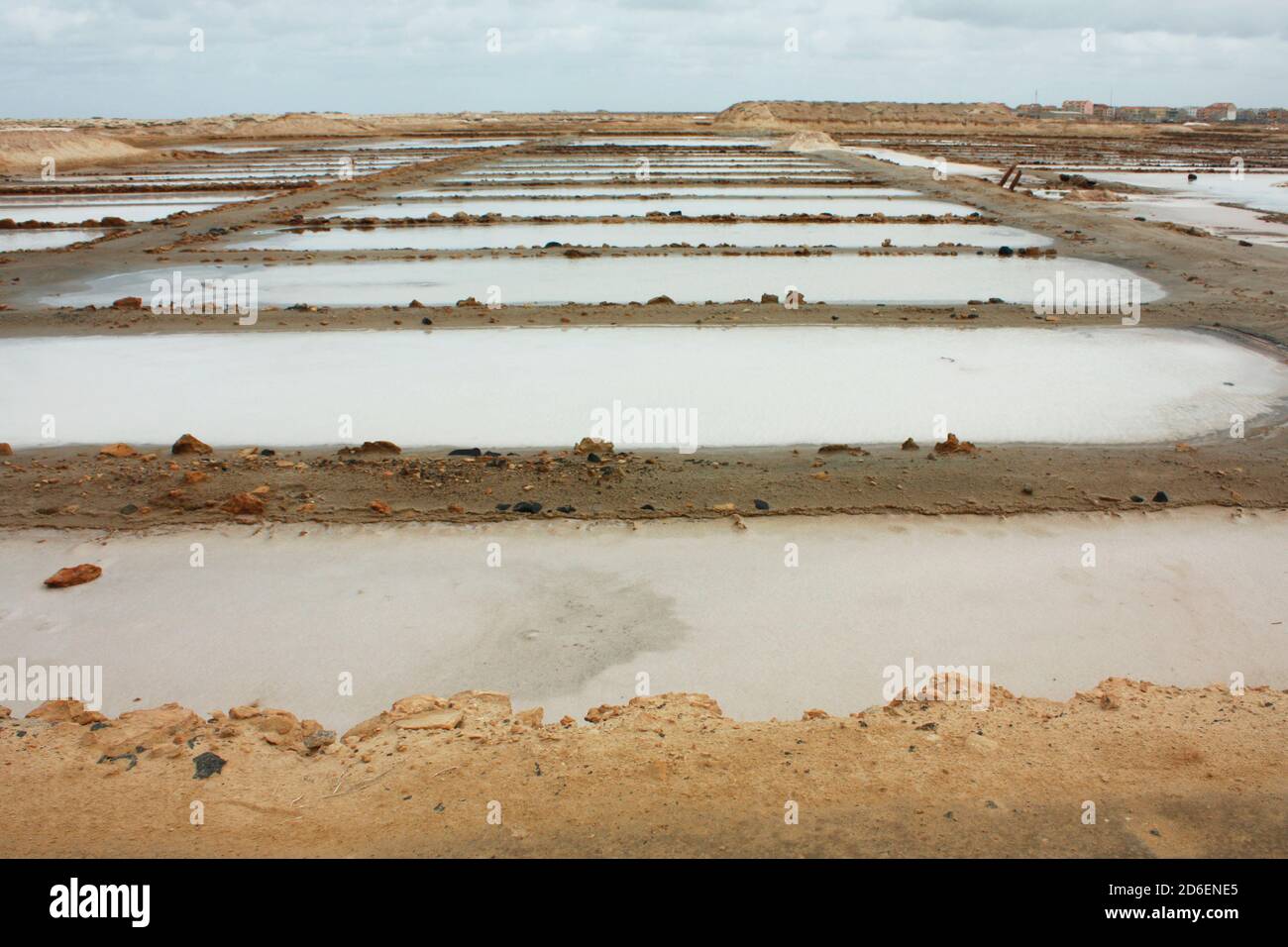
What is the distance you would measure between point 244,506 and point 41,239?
11048 millimetres

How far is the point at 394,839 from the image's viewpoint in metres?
1.89

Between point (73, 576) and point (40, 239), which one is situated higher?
point (40, 239)

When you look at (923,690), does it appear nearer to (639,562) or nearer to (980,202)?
(639,562)

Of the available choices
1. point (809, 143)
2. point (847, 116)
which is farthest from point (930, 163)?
point (847, 116)

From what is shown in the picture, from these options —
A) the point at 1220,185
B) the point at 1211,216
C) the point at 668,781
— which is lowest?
the point at 668,781

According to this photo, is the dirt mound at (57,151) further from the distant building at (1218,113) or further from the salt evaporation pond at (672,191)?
the distant building at (1218,113)

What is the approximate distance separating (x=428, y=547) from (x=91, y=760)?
161cm

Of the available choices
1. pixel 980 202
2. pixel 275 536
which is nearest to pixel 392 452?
pixel 275 536

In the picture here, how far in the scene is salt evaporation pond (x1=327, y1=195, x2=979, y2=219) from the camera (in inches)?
559

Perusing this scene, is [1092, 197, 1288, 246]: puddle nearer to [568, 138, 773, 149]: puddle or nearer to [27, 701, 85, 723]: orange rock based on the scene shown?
[27, 701, 85, 723]: orange rock

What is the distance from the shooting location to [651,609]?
3.22 metres

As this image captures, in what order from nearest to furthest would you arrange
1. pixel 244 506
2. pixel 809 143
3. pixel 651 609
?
pixel 651 609
pixel 244 506
pixel 809 143

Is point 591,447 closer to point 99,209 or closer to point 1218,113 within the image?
point 99,209

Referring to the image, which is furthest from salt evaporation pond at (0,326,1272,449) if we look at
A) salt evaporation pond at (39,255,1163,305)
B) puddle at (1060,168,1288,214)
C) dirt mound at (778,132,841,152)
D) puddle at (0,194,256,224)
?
dirt mound at (778,132,841,152)
